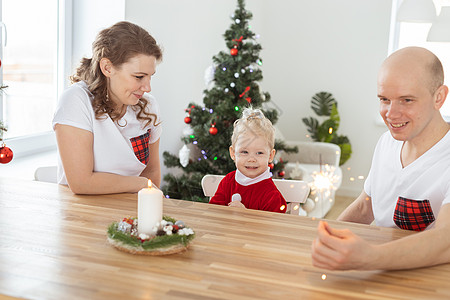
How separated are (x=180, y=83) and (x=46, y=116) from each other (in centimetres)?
121

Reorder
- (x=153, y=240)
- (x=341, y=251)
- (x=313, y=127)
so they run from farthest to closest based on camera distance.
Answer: (x=313, y=127), (x=153, y=240), (x=341, y=251)

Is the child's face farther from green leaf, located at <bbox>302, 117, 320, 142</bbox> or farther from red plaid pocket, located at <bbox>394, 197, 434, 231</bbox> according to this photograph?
green leaf, located at <bbox>302, 117, 320, 142</bbox>

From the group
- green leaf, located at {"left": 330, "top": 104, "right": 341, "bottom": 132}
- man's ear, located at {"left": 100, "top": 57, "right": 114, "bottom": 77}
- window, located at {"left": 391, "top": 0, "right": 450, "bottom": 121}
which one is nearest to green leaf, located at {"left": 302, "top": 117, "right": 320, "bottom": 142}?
green leaf, located at {"left": 330, "top": 104, "right": 341, "bottom": 132}

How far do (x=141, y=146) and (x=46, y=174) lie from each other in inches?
18.2

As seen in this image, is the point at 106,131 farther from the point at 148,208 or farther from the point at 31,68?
the point at 31,68

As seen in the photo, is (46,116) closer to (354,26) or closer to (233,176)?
(233,176)

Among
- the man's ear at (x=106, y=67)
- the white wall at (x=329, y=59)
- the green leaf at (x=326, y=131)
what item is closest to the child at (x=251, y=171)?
the man's ear at (x=106, y=67)

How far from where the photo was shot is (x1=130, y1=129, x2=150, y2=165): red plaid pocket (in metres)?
2.00

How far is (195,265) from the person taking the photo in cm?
116

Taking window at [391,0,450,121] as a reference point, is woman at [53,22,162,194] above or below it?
below

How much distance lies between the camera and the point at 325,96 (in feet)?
18.8

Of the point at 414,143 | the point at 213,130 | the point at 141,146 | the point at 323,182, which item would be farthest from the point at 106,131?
the point at 323,182

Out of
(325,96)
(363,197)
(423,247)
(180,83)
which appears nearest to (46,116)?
(180,83)

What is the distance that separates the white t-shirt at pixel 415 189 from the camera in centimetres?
147
